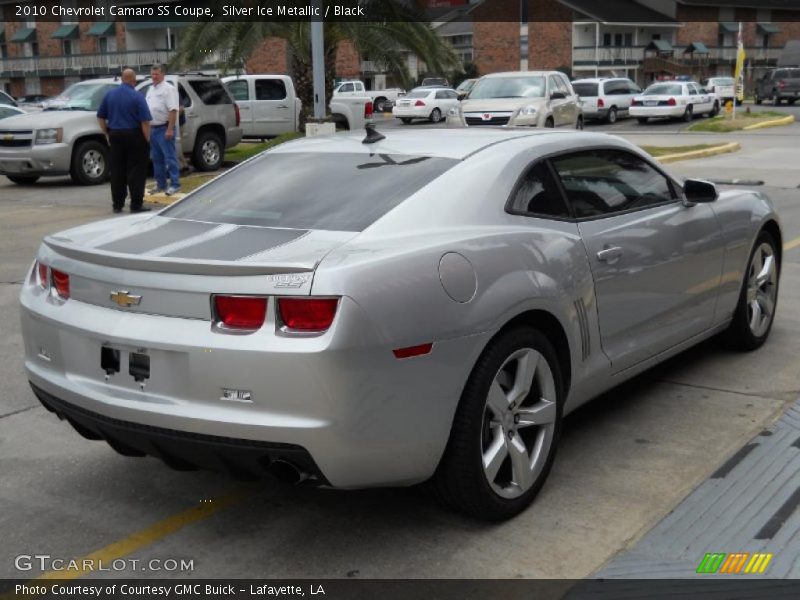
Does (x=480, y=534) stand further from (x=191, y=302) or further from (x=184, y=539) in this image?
(x=191, y=302)

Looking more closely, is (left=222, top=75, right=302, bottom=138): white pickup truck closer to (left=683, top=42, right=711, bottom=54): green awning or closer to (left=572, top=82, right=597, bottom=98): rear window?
(left=572, top=82, right=597, bottom=98): rear window

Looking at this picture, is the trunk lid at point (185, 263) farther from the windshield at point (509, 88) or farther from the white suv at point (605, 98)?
the white suv at point (605, 98)

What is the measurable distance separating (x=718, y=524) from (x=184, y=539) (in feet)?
6.61

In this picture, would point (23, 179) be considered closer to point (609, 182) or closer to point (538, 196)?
point (609, 182)

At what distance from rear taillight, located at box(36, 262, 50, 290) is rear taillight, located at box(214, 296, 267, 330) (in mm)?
1028

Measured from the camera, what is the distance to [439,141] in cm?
467

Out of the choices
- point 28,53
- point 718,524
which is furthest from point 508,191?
point 28,53

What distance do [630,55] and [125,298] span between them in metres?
68.1

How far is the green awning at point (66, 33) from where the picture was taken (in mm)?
66625

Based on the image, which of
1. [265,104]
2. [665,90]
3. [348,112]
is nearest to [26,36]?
[665,90]

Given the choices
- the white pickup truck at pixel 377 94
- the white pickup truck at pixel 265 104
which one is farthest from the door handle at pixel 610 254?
the white pickup truck at pixel 377 94

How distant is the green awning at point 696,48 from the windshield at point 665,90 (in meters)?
31.1

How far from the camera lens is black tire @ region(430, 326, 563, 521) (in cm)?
364

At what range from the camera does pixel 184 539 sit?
3.84m
